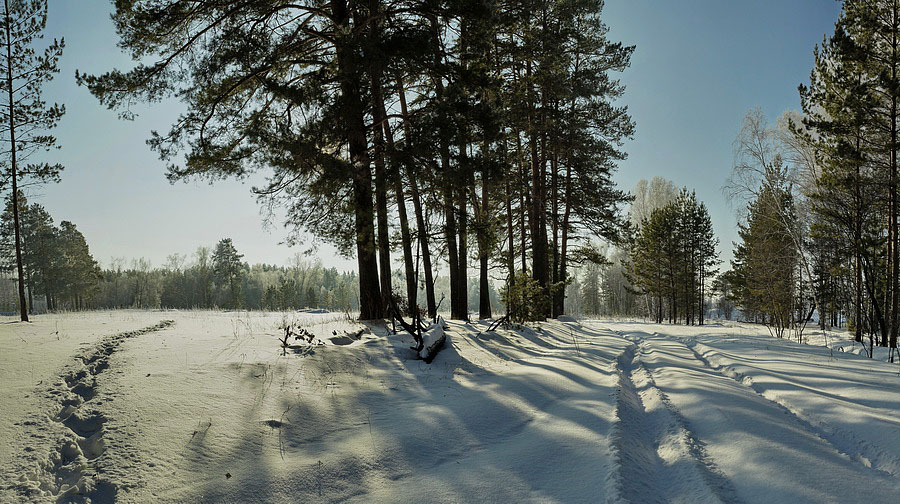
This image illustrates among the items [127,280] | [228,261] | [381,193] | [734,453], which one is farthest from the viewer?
[127,280]

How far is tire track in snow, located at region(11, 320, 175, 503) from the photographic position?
8.91 feet

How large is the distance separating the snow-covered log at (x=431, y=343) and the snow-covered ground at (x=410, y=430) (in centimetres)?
28

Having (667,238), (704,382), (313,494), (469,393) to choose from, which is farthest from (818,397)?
(667,238)

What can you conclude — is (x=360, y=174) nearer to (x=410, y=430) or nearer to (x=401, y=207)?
(x=401, y=207)

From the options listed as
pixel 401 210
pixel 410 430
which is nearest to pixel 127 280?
pixel 401 210

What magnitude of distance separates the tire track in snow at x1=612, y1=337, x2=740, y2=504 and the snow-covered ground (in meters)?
0.02

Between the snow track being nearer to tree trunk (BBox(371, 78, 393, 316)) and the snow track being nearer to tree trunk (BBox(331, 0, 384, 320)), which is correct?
tree trunk (BBox(371, 78, 393, 316))

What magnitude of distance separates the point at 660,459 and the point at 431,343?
13.6 feet

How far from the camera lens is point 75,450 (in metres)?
3.15

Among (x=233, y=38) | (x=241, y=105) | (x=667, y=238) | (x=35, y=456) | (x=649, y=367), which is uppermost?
(x=233, y=38)

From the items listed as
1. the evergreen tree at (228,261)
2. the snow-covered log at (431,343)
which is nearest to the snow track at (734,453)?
the snow-covered log at (431,343)

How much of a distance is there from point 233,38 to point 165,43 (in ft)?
5.41

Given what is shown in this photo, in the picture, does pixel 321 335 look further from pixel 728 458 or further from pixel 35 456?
pixel 728 458

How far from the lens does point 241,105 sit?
10023mm
